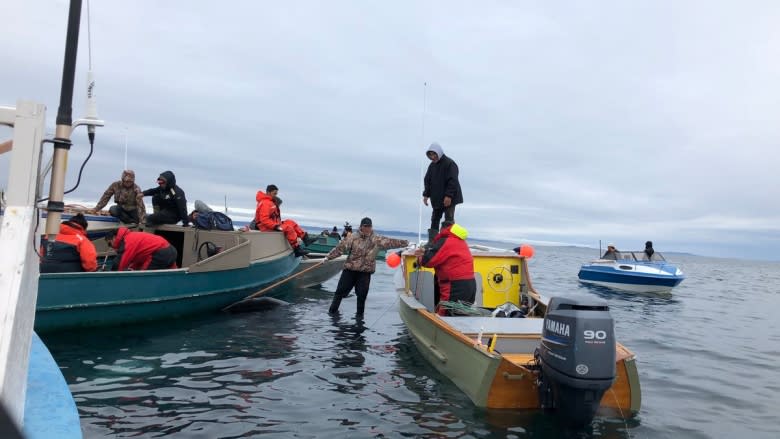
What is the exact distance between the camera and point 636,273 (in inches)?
818

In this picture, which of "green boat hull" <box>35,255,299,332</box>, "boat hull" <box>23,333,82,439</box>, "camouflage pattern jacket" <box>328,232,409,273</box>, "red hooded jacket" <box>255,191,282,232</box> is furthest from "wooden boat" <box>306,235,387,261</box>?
"boat hull" <box>23,333,82,439</box>

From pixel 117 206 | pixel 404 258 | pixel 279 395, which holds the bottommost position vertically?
pixel 279 395

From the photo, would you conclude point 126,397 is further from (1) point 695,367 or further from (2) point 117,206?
(1) point 695,367

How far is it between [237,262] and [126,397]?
203 inches

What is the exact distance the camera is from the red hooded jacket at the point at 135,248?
9039 millimetres

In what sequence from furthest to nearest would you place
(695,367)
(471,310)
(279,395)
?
1. (695,367)
2. (471,310)
3. (279,395)

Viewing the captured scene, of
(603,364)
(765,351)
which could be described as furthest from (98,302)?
(765,351)

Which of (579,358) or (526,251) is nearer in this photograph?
(579,358)

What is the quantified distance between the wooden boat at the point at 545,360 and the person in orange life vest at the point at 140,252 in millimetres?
5150

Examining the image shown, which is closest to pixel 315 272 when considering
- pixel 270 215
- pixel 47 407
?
pixel 270 215

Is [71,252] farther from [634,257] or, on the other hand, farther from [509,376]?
[634,257]

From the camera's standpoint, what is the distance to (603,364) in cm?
454

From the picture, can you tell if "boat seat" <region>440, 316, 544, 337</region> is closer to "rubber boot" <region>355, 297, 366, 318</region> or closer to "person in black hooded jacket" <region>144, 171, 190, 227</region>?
"rubber boot" <region>355, 297, 366, 318</region>

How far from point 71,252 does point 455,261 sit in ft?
19.9
